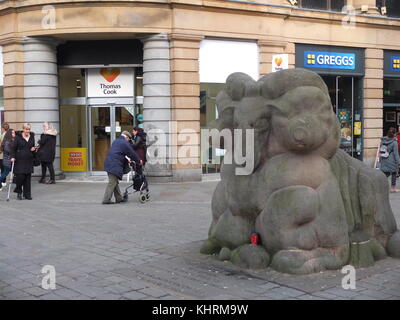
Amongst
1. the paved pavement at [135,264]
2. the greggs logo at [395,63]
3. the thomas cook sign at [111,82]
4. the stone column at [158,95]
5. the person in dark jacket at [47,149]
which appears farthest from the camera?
the greggs logo at [395,63]

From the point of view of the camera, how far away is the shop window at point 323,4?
20047 mm

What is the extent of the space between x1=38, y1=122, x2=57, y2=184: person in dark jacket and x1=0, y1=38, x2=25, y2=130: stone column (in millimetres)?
1264

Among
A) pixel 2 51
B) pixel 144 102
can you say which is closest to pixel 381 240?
pixel 144 102

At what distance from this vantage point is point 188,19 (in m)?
17.1

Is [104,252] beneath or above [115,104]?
beneath

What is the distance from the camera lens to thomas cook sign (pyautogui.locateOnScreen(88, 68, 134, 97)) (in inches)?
718

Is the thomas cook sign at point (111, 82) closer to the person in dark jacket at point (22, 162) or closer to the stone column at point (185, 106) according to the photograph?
the stone column at point (185, 106)

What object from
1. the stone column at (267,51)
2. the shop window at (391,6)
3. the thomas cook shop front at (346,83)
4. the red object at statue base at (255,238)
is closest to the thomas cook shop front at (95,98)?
the stone column at (267,51)

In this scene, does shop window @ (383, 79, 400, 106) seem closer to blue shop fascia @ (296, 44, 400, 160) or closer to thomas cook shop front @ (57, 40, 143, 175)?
blue shop fascia @ (296, 44, 400, 160)

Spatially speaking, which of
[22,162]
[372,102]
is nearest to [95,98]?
[22,162]

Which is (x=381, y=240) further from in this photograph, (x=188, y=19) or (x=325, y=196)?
(x=188, y=19)

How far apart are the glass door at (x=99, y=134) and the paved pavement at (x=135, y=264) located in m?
6.75

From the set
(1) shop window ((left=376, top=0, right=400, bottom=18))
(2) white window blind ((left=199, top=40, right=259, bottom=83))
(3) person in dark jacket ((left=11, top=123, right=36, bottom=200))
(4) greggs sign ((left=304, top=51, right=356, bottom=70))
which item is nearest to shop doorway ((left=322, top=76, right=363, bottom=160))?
(4) greggs sign ((left=304, top=51, right=356, bottom=70))
